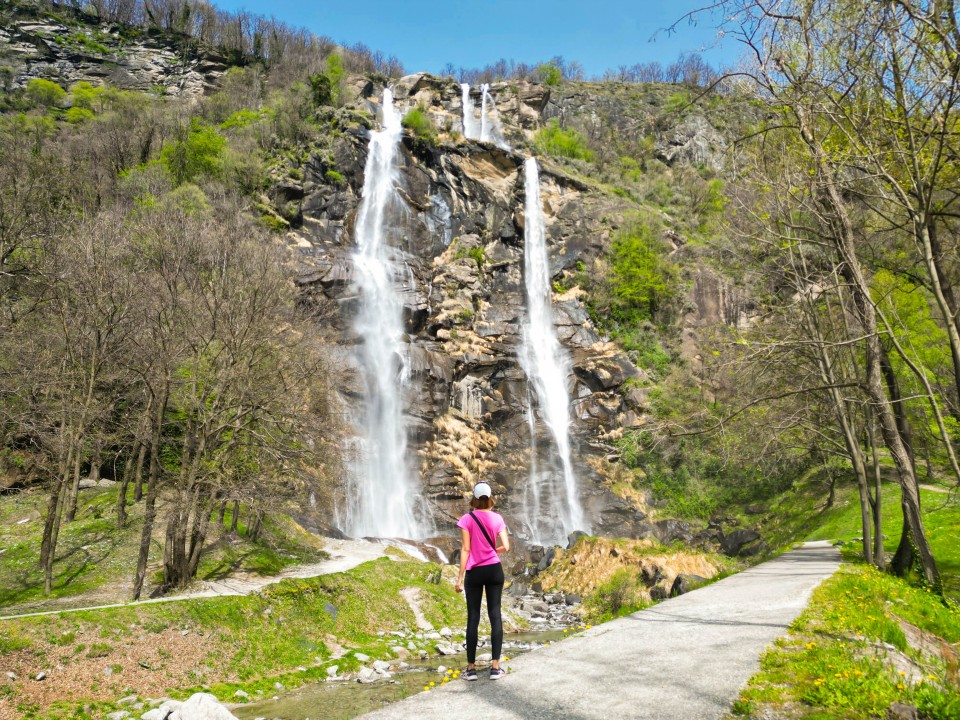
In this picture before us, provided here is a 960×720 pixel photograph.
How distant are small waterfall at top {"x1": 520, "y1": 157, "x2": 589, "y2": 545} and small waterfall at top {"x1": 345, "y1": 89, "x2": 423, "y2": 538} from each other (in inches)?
260

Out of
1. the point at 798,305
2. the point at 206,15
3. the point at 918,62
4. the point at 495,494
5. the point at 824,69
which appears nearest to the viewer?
the point at 918,62

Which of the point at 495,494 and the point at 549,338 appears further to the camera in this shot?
the point at 549,338

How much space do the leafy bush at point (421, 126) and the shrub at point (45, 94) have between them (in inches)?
1456

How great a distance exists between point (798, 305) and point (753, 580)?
6.01 m

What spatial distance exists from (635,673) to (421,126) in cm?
4423

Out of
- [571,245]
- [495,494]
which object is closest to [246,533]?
[495,494]

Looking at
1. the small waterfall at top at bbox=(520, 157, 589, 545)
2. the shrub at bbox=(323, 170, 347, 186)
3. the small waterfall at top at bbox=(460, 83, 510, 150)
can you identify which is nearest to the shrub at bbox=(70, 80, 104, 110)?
the shrub at bbox=(323, 170, 347, 186)

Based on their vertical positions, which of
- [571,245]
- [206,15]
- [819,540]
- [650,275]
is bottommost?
[819,540]

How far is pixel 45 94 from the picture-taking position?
54.0 metres

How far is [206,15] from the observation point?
72062mm

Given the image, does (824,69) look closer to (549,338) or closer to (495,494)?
(495,494)

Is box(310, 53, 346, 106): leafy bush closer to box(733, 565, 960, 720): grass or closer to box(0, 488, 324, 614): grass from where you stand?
box(0, 488, 324, 614): grass

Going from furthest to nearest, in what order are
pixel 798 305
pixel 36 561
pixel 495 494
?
pixel 495 494 → pixel 36 561 → pixel 798 305

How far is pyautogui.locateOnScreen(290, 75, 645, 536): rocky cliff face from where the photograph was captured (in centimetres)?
2948
